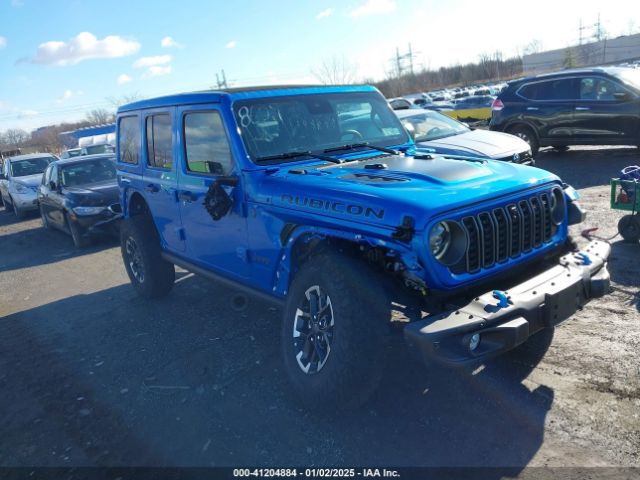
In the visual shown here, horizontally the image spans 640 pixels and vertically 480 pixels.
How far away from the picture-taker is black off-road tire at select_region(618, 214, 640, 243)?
5863 millimetres

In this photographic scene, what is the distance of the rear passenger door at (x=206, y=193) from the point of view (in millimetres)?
4172

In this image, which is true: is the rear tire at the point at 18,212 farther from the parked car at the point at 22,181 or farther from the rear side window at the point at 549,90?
the rear side window at the point at 549,90

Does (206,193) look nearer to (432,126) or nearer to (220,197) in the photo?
(220,197)

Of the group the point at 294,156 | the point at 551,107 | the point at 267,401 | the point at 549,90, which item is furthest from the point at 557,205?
the point at 549,90

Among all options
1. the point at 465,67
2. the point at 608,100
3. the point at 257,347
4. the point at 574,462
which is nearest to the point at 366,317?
the point at 574,462

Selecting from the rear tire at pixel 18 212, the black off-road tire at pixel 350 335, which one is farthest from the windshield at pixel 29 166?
the black off-road tire at pixel 350 335

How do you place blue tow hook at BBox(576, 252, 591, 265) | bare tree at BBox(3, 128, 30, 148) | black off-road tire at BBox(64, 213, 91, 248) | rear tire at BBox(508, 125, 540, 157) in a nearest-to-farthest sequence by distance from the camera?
blue tow hook at BBox(576, 252, 591, 265) → black off-road tire at BBox(64, 213, 91, 248) → rear tire at BBox(508, 125, 540, 157) → bare tree at BBox(3, 128, 30, 148)

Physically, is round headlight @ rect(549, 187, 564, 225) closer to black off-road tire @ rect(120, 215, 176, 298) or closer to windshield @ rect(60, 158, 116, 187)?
black off-road tire @ rect(120, 215, 176, 298)

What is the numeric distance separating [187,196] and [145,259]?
142 centimetres

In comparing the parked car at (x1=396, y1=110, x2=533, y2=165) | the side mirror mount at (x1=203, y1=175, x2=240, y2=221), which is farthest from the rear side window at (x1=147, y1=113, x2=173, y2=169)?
the parked car at (x1=396, y1=110, x2=533, y2=165)

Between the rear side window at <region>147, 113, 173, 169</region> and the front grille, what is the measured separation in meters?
3.04

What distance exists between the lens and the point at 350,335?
3047 millimetres

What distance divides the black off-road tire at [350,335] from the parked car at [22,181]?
42.6ft

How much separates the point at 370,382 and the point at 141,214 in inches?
157
